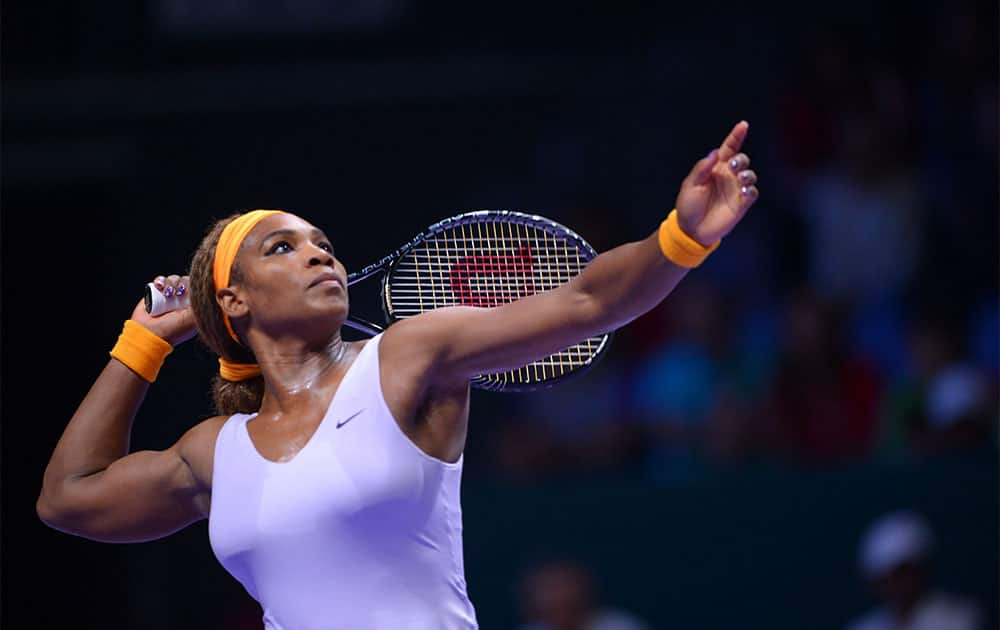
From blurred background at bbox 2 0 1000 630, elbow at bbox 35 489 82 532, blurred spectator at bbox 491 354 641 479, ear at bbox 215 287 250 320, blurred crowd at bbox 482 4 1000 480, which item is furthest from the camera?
blurred spectator at bbox 491 354 641 479

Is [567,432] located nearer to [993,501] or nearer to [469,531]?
[469,531]

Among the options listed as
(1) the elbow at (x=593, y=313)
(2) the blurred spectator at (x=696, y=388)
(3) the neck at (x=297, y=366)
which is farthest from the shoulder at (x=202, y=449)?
(2) the blurred spectator at (x=696, y=388)

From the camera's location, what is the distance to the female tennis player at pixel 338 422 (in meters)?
2.63

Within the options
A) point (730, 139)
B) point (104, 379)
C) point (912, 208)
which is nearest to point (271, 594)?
point (104, 379)

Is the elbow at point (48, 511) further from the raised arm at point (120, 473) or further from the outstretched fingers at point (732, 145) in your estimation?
the outstretched fingers at point (732, 145)

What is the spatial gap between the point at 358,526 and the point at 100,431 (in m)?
0.82

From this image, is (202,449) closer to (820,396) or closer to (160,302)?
(160,302)

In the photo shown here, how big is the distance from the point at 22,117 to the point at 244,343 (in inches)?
175

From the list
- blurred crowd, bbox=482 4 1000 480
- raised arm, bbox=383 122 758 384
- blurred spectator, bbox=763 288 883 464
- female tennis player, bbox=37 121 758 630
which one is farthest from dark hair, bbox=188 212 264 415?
blurred spectator, bbox=763 288 883 464

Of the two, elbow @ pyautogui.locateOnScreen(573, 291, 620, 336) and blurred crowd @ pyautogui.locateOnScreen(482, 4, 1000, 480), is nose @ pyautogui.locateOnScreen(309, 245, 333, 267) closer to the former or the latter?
elbow @ pyautogui.locateOnScreen(573, 291, 620, 336)

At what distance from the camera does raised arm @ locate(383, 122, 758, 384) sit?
2527mm

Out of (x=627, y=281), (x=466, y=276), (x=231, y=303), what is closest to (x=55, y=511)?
(x=231, y=303)

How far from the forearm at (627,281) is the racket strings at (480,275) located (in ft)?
2.13

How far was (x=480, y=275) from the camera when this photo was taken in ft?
11.1
